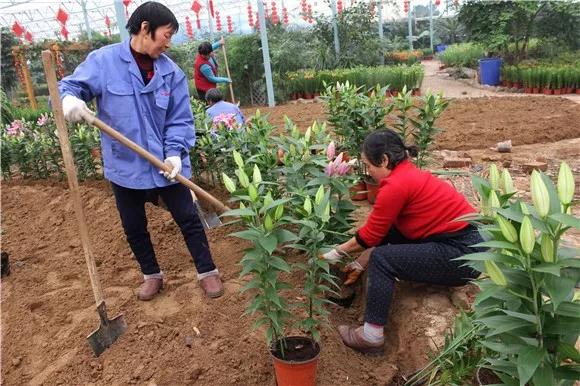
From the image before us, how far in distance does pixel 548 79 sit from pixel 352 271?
401 inches

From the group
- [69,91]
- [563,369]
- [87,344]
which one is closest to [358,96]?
[69,91]

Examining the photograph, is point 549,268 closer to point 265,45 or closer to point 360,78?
point 265,45

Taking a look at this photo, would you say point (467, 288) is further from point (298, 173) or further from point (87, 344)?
point (87, 344)

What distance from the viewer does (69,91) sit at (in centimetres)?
268

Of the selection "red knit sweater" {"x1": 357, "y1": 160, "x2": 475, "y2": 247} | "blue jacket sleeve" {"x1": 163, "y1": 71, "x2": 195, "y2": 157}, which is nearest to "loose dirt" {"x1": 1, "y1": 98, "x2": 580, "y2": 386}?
"red knit sweater" {"x1": 357, "y1": 160, "x2": 475, "y2": 247}

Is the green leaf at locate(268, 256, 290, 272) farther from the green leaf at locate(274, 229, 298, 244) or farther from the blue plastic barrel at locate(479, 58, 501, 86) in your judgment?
the blue plastic barrel at locate(479, 58, 501, 86)

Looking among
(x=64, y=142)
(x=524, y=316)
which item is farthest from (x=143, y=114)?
(x=524, y=316)

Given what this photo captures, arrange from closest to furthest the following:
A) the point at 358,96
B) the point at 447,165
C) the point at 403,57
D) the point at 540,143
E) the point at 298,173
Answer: the point at 298,173 → the point at 358,96 → the point at 447,165 → the point at 540,143 → the point at 403,57

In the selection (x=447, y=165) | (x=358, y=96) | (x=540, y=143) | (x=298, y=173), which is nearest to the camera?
(x=298, y=173)

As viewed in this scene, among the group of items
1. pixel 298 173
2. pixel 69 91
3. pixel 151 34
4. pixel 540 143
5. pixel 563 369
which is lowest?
pixel 540 143

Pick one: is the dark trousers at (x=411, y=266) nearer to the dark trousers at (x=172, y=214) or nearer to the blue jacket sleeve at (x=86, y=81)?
the dark trousers at (x=172, y=214)

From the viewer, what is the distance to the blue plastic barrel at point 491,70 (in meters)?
13.7

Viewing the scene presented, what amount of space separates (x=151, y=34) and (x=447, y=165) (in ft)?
11.7

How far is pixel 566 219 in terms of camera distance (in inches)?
55.2
